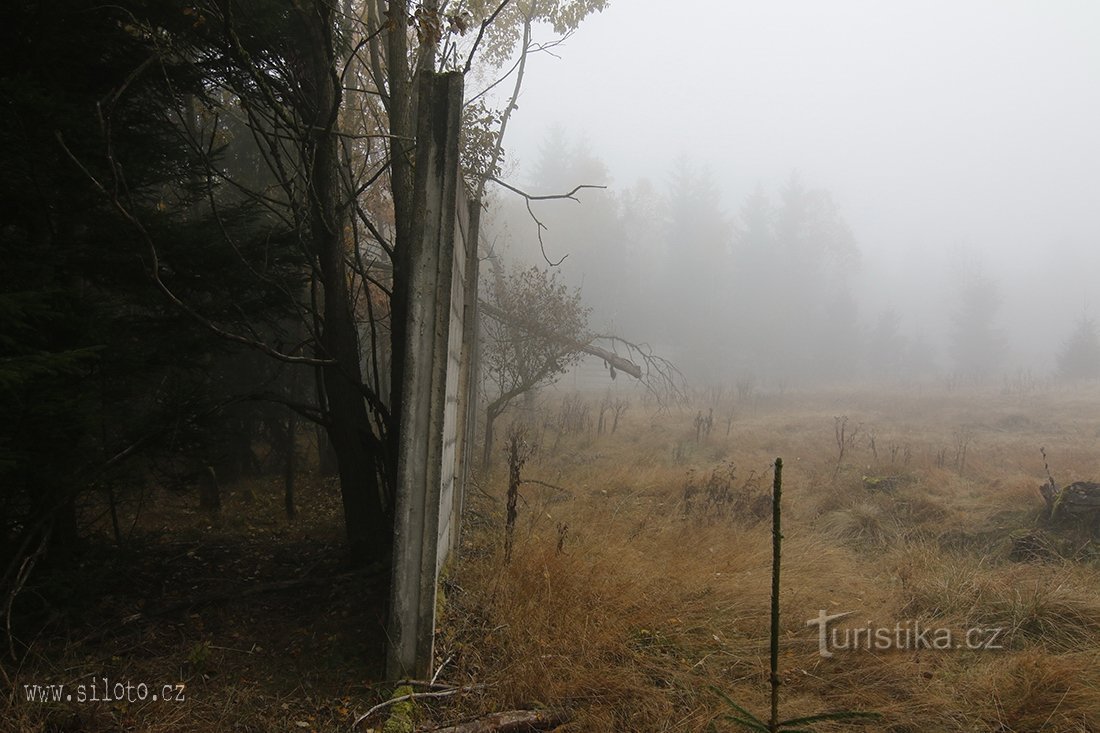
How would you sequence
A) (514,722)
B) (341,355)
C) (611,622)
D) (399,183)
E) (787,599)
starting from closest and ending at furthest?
(514,722) < (611,622) < (787,599) < (341,355) < (399,183)

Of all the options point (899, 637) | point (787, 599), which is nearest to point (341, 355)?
point (787, 599)

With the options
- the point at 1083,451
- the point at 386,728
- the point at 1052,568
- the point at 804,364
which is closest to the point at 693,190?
the point at 804,364

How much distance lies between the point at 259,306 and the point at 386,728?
2.94 meters

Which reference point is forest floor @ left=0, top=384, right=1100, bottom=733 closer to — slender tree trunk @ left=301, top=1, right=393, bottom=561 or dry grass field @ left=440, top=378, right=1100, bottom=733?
dry grass field @ left=440, top=378, right=1100, bottom=733

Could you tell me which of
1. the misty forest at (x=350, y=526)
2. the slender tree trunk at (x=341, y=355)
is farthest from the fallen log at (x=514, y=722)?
the slender tree trunk at (x=341, y=355)

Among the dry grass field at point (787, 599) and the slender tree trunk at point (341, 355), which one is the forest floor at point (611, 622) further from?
the slender tree trunk at point (341, 355)

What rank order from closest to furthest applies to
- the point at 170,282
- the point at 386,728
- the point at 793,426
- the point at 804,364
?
the point at 386,728 → the point at 170,282 → the point at 793,426 → the point at 804,364

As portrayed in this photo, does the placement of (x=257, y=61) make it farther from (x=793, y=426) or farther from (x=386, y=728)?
→ (x=793, y=426)

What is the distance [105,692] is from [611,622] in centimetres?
236

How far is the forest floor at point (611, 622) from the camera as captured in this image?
2807 mm

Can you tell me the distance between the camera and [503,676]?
9.91 ft

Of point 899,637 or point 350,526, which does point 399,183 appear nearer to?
point 350,526

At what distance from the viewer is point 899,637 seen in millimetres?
3537

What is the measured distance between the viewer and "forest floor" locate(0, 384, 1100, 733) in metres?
2.81
